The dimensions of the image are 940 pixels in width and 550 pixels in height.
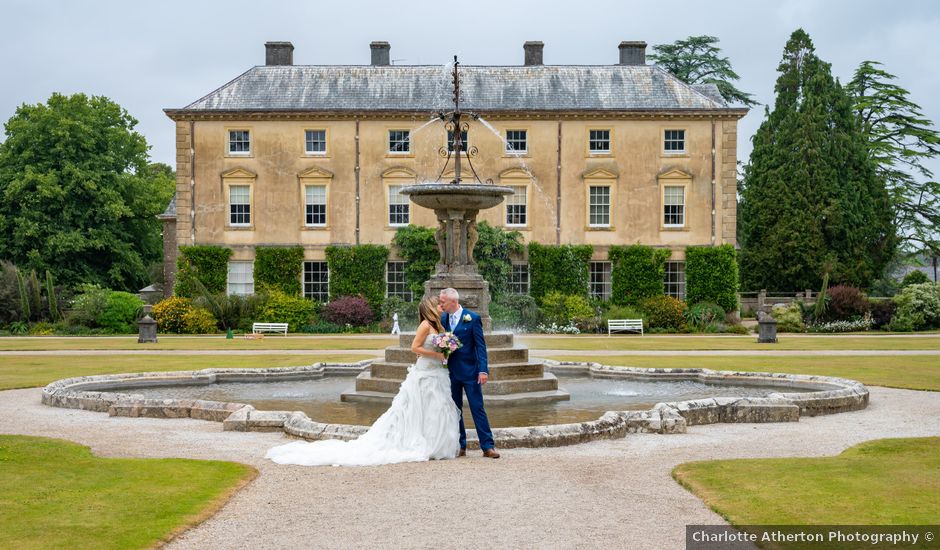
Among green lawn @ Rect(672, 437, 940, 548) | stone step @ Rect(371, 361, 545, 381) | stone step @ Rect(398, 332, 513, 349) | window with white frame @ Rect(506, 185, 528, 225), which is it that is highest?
window with white frame @ Rect(506, 185, 528, 225)

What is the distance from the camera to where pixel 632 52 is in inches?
1556

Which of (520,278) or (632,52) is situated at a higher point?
(632,52)

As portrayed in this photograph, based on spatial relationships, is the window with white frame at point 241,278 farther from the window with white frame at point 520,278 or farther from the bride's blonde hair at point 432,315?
the bride's blonde hair at point 432,315

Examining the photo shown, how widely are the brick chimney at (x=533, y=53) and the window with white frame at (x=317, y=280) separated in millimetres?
11918

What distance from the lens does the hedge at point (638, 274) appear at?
36500 mm

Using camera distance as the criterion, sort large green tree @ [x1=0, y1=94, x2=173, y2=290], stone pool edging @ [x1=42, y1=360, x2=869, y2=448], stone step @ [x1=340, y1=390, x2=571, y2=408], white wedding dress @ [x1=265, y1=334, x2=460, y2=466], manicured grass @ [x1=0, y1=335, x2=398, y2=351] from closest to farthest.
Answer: white wedding dress @ [x1=265, y1=334, x2=460, y2=466] < stone pool edging @ [x1=42, y1=360, x2=869, y2=448] < stone step @ [x1=340, y1=390, x2=571, y2=408] < manicured grass @ [x1=0, y1=335, x2=398, y2=351] < large green tree @ [x1=0, y1=94, x2=173, y2=290]

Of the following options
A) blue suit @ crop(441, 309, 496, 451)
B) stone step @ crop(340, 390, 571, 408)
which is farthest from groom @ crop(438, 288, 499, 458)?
stone step @ crop(340, 390, 571, 408)

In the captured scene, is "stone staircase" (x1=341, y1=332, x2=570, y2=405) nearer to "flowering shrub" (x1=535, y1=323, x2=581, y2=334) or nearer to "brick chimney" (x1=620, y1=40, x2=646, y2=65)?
"flowering shrub" (x1=535, y1=323, x2=581, y2=334)

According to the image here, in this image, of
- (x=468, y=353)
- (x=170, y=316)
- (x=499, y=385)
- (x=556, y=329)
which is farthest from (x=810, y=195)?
(x=468, y=353)

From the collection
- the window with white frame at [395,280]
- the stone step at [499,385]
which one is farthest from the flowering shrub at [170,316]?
the stone step at [499,385]

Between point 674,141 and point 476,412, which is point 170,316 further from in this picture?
point 476,412

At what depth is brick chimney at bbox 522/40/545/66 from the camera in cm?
3900

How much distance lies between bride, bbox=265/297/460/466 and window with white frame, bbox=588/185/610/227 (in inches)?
1109

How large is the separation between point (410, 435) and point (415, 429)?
8 cm
